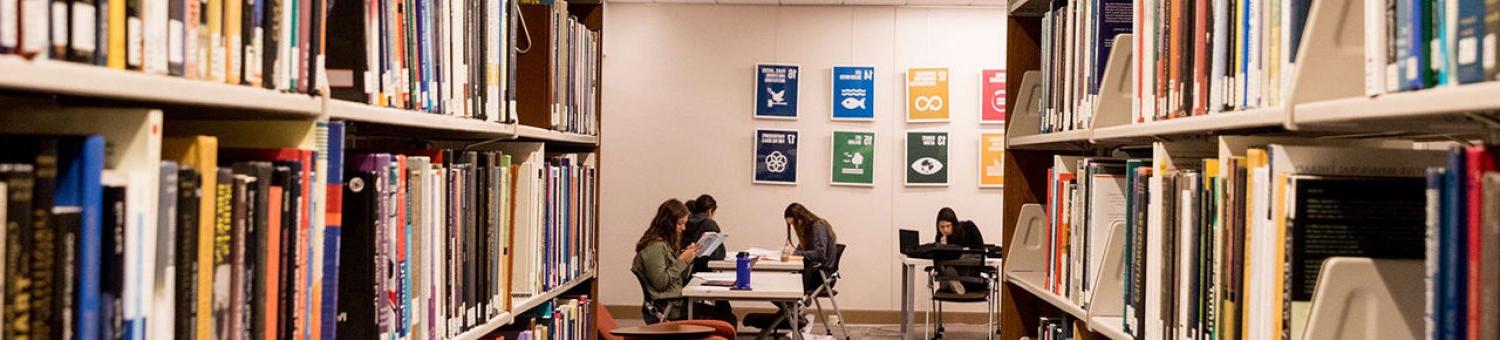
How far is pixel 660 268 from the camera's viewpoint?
6.21m

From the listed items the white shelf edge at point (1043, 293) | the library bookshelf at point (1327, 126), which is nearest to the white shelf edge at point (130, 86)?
the library bookshelf at point (1327, 126)

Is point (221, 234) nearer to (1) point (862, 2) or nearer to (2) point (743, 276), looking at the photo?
(2) point (743, 276)

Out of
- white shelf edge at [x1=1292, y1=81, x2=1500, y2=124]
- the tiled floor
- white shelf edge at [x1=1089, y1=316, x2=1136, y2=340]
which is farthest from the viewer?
the tiled floor

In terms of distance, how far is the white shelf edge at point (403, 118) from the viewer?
156 cm

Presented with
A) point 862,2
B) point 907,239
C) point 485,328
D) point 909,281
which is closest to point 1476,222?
point 485,328

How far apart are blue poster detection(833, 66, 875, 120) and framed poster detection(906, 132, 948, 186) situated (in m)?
0.37

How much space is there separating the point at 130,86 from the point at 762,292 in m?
4.98

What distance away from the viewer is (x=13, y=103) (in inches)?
45.3

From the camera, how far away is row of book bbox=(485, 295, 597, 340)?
2.87 m

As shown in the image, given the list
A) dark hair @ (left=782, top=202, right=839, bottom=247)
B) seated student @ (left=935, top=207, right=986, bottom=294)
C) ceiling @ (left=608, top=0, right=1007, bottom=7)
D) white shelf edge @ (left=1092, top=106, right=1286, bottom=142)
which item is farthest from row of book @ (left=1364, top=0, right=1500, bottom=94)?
ceiling @ (left=608, top=0, right=1007, bottom=7)

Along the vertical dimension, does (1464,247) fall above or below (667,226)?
above

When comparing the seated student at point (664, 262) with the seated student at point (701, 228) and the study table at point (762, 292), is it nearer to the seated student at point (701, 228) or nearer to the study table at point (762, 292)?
the study table at point (762, 292)

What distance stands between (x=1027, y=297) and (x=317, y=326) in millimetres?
2252

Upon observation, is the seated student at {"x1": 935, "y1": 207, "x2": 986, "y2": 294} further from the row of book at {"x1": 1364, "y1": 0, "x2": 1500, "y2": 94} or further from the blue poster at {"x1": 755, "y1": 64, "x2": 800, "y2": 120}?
the row of book at {"x1": 1364, "y1": 0, "x2": 1500, "y2": 94}
